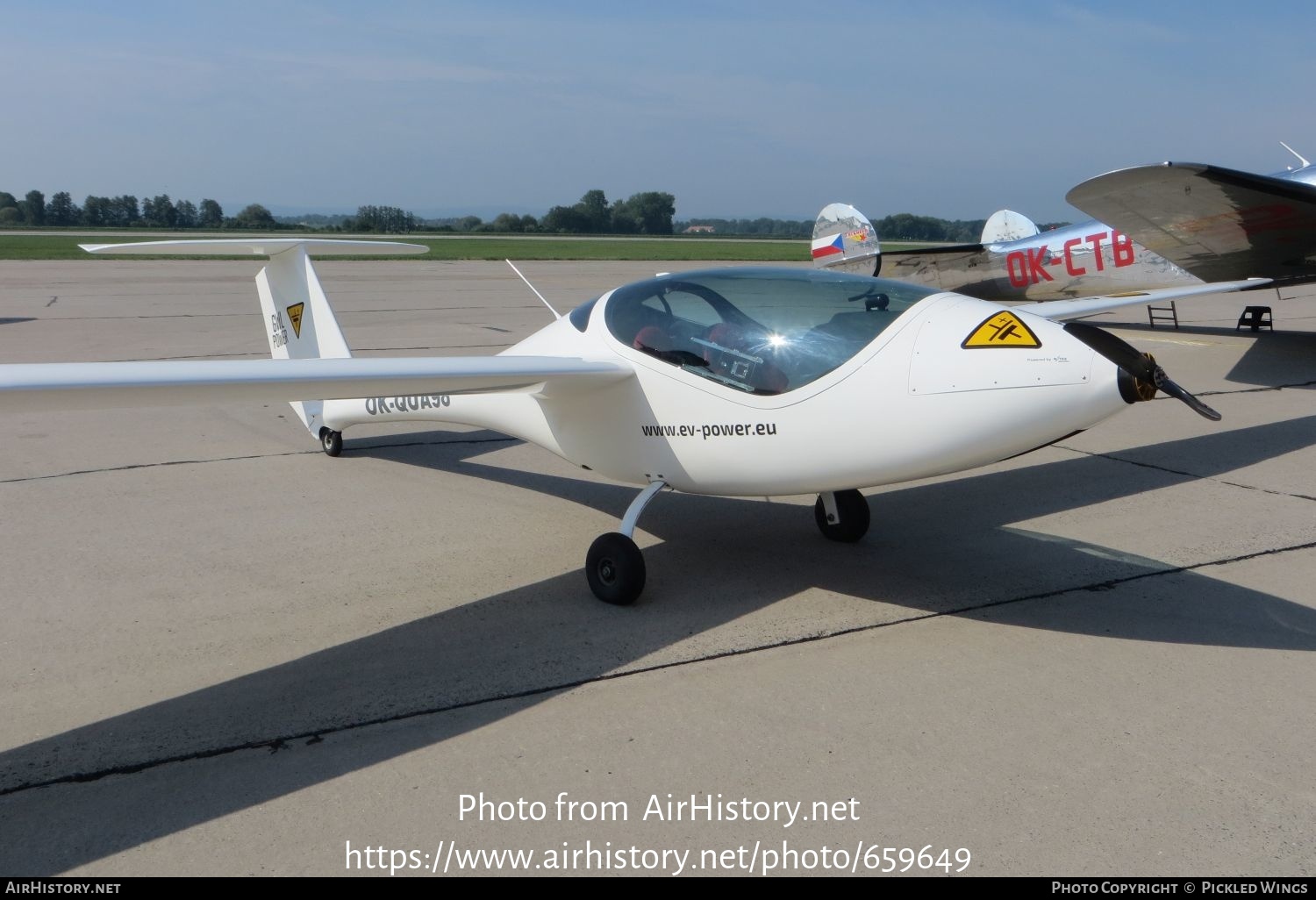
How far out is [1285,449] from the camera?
8.27 metres

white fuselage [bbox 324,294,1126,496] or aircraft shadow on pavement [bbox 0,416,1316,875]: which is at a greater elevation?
white fuselage [bbox 324,294,1126,496]

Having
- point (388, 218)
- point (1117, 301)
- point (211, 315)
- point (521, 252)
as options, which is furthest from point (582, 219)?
point (1117, 301)

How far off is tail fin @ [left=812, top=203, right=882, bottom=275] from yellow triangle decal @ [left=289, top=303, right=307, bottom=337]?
11.0m

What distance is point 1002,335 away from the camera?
4195 millimetres

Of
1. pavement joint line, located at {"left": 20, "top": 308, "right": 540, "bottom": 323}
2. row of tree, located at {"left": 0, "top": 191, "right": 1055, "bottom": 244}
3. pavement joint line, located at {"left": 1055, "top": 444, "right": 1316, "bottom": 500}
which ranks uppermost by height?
row of tree, located at {"left": 0, "top": 191, "right": 1055, "bottom": 244}

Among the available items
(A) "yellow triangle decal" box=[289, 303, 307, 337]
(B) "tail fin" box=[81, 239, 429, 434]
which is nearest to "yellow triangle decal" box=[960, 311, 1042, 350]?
(B) "tail fin" box=[81, 239, 429, 434]

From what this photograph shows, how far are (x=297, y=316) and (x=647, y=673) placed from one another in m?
4.73

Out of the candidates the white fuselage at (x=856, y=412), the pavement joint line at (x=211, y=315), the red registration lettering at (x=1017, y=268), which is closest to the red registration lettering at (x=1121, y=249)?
the red registration lettering at (x=1017, y=268)

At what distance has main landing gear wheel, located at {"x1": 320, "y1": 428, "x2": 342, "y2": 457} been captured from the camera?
8000 mm

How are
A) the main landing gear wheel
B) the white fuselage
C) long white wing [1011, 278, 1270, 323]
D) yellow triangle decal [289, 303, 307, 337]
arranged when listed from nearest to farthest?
the white fuselage < yellow triangle decal [289, 303, 307, 337] < the main landing gear wheel < long white wing [1011, 278, 1270, 323]

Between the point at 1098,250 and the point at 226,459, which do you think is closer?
the point at 226,459

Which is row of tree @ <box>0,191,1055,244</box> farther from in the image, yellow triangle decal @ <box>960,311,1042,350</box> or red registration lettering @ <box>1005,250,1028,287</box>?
yellow triangle decal @ <box>960,311,1042,350</box>

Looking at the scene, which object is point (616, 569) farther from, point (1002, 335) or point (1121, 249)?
point (1121, 249)
